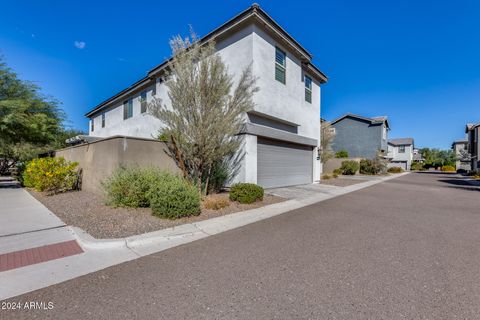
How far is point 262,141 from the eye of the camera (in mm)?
11695

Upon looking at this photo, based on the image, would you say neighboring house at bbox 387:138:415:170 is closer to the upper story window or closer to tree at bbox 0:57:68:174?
the upper story window

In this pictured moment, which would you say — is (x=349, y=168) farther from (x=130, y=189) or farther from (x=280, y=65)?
(x=130, y=189)

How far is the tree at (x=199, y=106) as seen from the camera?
809 centimetres

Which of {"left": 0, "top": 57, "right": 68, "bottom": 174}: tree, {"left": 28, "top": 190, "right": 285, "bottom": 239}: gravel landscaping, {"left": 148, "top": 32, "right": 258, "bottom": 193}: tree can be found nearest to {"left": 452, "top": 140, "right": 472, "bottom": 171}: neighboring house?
{"left": 148, "top": 32, "right": 258, "bottom": 193}: tree

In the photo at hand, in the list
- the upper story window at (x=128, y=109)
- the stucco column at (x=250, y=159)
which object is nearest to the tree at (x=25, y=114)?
the upper story window at (x=128, y=109)

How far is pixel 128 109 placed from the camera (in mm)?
19656

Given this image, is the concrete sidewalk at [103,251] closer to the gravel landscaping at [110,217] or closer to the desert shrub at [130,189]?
the gravel landscaping at [110,217]

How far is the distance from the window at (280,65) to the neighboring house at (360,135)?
84.3 feet

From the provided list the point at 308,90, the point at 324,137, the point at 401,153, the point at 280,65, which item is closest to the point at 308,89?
the point at 308,90

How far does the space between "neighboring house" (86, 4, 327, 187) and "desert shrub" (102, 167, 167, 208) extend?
184 inches

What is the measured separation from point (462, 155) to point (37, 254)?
214 ft

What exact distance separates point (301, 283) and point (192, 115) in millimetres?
6532

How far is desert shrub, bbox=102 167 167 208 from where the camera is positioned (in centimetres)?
702

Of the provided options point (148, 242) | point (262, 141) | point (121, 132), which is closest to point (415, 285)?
point (148, 242)
